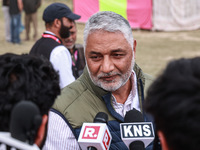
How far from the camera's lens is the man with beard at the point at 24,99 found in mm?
1286

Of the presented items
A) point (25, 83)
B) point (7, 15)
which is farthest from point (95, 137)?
point (7, 15)

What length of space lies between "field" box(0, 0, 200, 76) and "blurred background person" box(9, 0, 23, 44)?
0.80ft

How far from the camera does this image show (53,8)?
16.1 feet

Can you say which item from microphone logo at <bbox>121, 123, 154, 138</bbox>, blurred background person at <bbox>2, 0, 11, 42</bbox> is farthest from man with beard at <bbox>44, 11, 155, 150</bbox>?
blurred background person at <bbox>2, 0, 11, 42</bbox>

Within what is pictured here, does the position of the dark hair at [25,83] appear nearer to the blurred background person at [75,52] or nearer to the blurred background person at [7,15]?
the blurred background person at [75,52]

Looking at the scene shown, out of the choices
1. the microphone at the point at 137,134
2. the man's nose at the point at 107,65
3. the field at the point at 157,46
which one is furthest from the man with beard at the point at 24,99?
the field at the point at 157,46

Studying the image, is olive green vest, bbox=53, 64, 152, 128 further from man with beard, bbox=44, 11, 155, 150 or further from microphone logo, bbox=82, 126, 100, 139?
microphone logo, bbox=82, 126, 100, 139

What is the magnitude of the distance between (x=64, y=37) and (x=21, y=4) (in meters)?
6.06

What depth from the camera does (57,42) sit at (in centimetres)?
442

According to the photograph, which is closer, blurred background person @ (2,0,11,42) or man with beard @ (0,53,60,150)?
man with beard @ (0,53,60,150)

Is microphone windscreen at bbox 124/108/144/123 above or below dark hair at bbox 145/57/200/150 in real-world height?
below

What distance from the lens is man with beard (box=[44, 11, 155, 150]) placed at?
7.71 feet

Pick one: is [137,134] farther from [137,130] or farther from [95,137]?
[95,137]

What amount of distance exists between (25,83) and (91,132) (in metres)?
0.64
